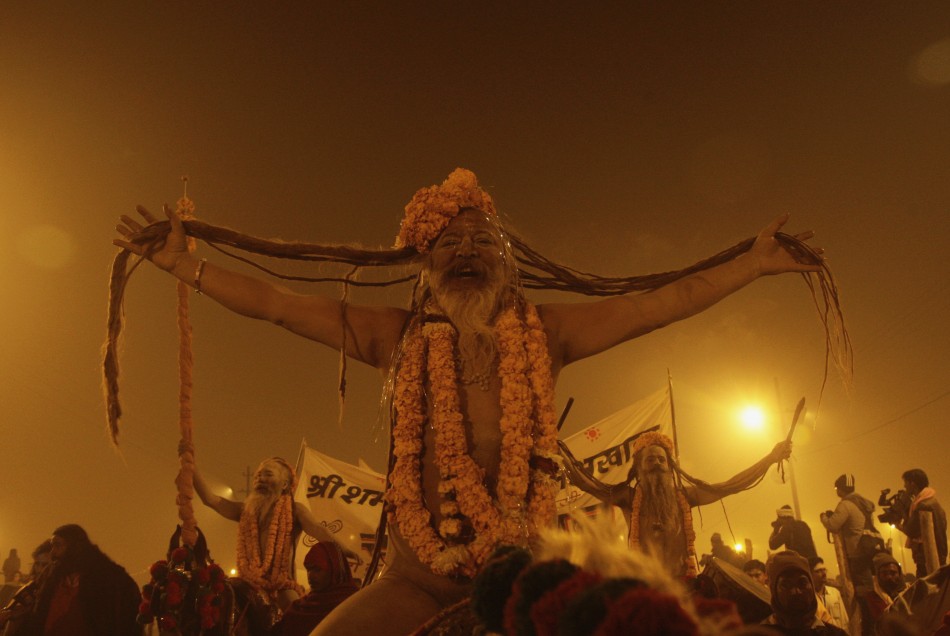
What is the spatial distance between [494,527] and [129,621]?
4.02 m

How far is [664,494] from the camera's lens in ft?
25.2

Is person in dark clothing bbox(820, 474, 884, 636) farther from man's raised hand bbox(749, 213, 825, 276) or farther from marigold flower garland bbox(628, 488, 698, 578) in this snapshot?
man's raised hand bbox(749, 213, 825, 276)

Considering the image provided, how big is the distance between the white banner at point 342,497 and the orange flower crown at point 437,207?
840 centimetres

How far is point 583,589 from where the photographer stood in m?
1.16

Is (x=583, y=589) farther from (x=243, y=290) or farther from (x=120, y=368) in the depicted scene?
(x=120, y=368)

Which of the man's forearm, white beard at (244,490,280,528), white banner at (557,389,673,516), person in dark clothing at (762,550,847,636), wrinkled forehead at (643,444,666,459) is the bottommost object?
person in dark clothing at (762,550,847,636)

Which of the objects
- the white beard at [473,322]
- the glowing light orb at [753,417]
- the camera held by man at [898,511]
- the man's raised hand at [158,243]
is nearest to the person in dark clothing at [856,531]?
the camera held by man at [898,511]

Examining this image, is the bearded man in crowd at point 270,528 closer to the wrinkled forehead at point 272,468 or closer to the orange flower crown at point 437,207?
the wrinkled forehead at point 272,468

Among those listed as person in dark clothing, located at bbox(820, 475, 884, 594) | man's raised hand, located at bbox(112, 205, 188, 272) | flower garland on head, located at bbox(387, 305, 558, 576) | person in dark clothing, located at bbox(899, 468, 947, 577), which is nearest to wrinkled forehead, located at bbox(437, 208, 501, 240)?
flower garland on head, located at bbox(387, 305, 558, 576)

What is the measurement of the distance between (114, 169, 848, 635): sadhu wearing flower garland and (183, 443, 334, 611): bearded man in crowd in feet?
13.4

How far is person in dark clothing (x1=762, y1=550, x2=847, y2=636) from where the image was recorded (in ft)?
14.2

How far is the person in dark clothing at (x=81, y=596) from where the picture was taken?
5387 millimetres

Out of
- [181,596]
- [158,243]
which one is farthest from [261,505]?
[158,243]

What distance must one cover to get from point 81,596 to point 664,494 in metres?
5.39
